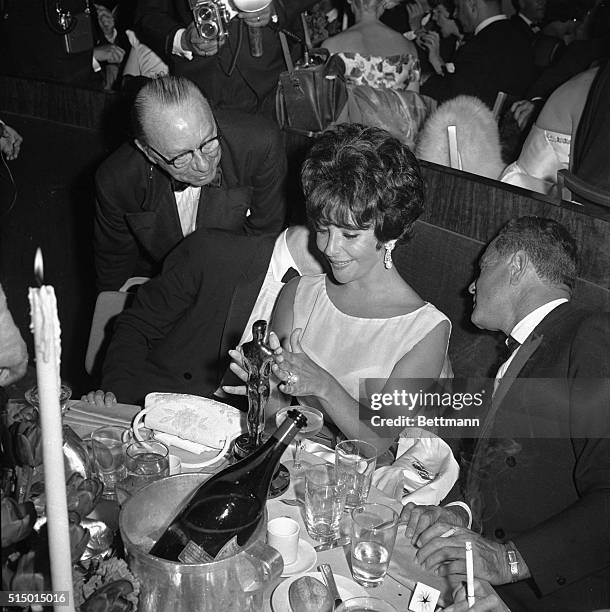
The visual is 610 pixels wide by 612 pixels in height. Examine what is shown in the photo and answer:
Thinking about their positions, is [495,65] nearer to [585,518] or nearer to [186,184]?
[186,184]

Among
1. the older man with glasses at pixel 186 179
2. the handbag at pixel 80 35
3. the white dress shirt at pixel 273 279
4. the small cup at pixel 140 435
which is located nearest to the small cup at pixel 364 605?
the small cup at pixel 140 435

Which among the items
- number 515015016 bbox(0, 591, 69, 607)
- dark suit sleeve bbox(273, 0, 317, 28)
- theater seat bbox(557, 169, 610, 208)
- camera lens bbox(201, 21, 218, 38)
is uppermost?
number 515015016 bbox(0, 591, 69, 607)

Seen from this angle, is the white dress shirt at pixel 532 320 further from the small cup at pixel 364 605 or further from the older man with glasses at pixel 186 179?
the older man with glasses at pixel 186 179

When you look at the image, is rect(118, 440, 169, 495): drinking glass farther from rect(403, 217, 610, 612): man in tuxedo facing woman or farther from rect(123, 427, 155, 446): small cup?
rect(403, 217, 610, 612): man in tuxedo facing woman

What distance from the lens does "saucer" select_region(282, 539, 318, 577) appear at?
132cm

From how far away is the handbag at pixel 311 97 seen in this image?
332cm

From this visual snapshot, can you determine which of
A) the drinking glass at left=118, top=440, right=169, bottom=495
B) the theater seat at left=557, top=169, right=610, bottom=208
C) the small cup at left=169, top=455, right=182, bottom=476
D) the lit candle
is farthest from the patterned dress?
the lit candle

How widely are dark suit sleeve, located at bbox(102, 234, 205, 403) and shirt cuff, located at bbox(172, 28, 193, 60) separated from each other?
4.63ft

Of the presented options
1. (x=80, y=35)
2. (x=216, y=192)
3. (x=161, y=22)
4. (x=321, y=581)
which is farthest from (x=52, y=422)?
(x=80, y=35)

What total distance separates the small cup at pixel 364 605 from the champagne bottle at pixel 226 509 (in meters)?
0.18

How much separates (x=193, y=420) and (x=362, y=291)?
743mm

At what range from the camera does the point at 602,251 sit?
87.6 inches

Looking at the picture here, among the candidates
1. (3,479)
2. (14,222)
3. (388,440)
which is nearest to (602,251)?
(388,440)

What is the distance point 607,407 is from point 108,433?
1108 millimetres
